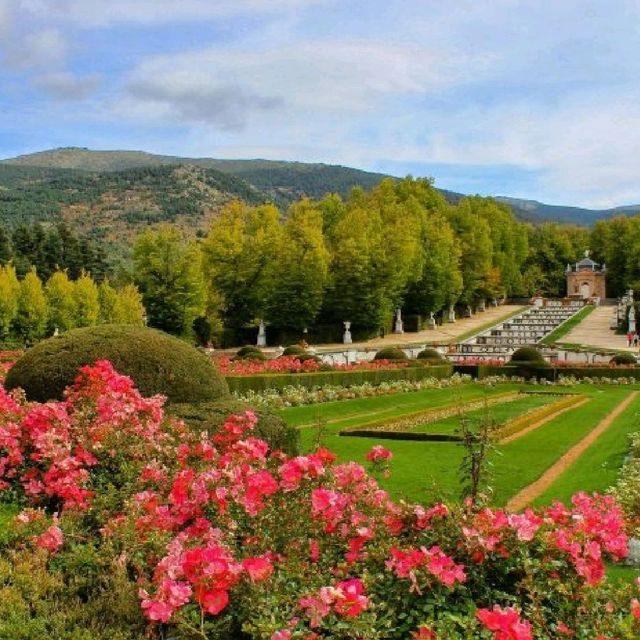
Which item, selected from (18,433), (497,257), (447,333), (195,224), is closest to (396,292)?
(447,333)

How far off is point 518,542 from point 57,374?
759 centimetres

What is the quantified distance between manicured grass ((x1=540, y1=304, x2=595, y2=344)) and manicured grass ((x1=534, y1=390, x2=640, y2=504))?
32860 millimetres

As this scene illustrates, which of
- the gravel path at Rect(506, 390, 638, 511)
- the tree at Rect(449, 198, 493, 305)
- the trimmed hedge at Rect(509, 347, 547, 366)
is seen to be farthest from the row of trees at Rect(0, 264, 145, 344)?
the tree at Rect(449, 198, 493, 305)

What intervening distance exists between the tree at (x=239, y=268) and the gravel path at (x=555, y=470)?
1142 inches

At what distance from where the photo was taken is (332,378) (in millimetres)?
24500

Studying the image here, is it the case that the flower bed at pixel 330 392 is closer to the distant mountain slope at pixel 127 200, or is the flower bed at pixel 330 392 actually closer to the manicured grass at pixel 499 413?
the manicured grass at pixel 499 413

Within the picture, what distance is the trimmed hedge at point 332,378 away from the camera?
21.4 meters

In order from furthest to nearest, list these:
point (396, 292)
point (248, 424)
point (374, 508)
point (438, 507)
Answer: point (396, 292) → point (248, 424) → point (374, 508) → point (438, 507)

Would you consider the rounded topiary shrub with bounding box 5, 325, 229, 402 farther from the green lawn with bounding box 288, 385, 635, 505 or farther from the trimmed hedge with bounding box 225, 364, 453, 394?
the trimmed hedge with bounding box 225, 364, 453, 394

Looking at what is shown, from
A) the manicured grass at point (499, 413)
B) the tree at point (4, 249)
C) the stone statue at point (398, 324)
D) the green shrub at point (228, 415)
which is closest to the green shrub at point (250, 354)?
the manicured grass at point (499, 413)

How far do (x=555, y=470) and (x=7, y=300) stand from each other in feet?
115

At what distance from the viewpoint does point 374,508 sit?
15.5 feet

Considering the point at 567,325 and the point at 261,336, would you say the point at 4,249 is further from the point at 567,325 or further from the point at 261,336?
the point at 567,325

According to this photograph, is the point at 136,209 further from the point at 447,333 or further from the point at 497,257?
the point at 447,333
